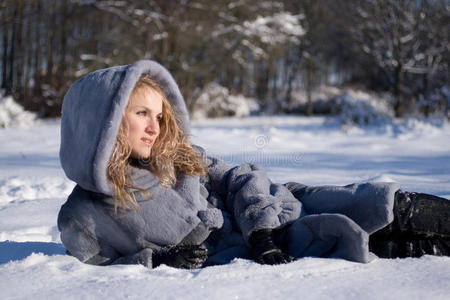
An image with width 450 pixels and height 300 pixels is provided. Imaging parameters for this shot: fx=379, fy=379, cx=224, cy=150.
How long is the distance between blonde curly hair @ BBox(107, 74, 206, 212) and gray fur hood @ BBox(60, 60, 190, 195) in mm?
69

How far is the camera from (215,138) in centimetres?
707

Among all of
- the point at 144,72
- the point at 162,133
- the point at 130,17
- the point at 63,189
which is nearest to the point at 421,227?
the point at 162,133

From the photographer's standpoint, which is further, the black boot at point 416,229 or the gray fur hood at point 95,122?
the black boot at point 416,229

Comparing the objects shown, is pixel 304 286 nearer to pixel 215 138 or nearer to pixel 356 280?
pixel 356 280

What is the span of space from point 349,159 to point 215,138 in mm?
2847

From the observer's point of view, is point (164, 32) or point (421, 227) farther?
point (164, 32)

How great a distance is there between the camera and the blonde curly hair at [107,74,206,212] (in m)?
1.52

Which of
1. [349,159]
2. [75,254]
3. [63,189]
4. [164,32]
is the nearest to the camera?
[75,254]

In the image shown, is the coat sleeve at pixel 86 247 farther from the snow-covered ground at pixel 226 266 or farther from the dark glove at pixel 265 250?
the dark glove at pixel 265 250

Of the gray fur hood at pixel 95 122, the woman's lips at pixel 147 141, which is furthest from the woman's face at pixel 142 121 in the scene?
the gray fur hood at pixel 95 122

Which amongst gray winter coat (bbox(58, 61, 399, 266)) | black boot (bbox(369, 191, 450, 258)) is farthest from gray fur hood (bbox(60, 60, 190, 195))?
black boot (bbox(369, 191, 450, 258))

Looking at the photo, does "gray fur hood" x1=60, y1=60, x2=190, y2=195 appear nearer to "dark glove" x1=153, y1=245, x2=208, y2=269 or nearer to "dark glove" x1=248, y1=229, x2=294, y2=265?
"dark glove" x1=153, y1=245, x2=208, y2=269

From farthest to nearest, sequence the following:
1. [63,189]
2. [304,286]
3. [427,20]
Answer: [427,20] → [63,189] → [304,286]

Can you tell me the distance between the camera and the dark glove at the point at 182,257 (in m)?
1.55
